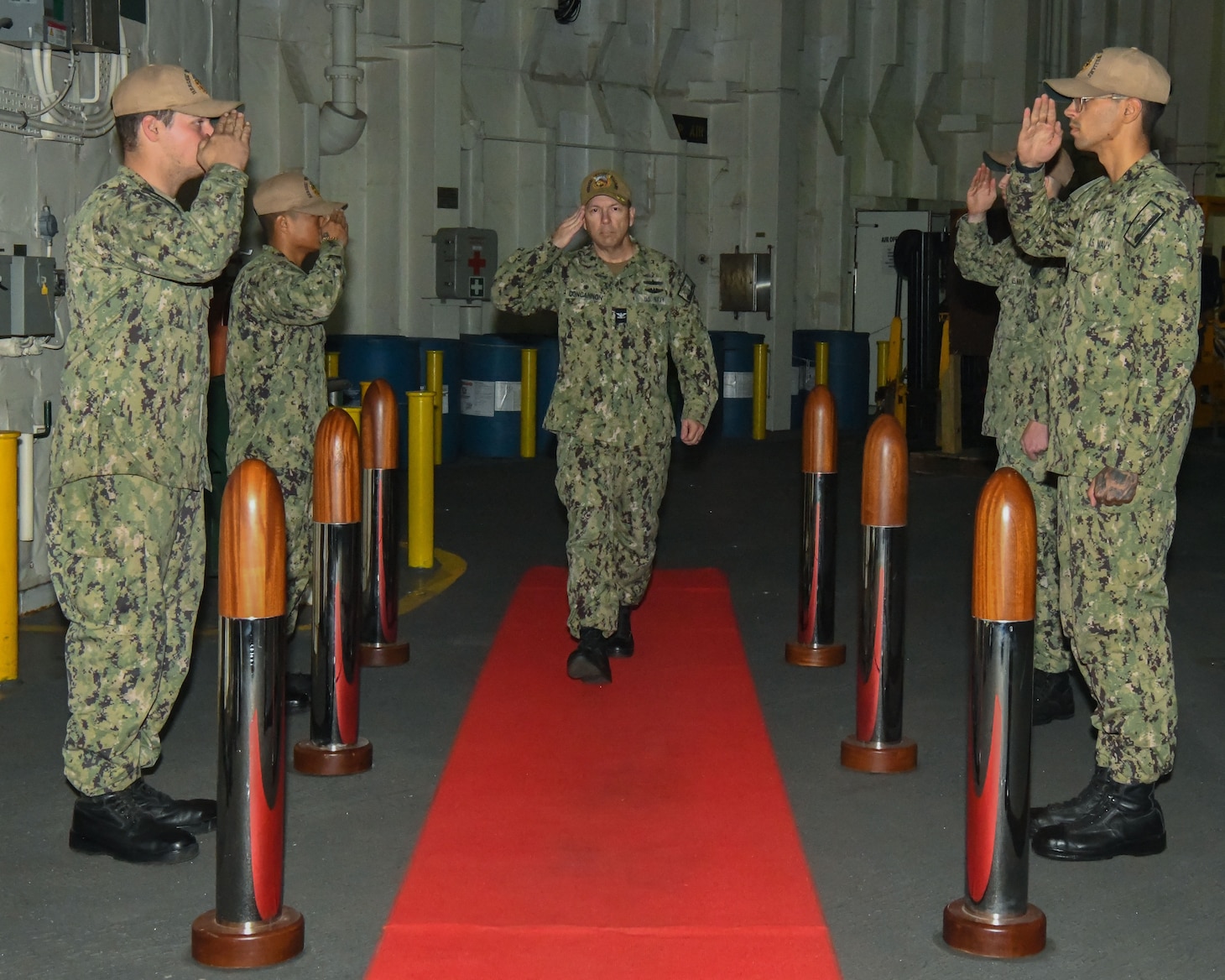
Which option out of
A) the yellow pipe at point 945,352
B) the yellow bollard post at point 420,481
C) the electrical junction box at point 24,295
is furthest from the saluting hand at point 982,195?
Answer: the yellow pipe at point 945,352

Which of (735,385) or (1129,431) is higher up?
(1129,431)

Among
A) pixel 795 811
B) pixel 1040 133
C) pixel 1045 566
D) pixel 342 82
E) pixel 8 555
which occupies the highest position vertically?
pixel 342 82

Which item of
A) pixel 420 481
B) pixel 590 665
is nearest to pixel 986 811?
pixel 590 665

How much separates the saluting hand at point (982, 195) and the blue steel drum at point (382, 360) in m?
7.81

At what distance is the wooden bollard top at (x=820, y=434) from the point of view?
20.5ft

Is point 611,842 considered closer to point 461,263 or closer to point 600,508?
point 600,508

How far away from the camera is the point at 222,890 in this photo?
11.1 feet

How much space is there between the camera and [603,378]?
236 inches

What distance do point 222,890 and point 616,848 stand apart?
122 centimetres

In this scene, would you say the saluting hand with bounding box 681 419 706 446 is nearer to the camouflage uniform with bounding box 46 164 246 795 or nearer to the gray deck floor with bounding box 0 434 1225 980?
the gray deck floor with bounding box 0 434 1225 980

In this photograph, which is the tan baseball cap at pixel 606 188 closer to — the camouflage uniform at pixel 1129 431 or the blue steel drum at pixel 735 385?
the camouflage uniform at pixel 1129 431

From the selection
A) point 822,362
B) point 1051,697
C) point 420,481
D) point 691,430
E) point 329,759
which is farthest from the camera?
point 822,362

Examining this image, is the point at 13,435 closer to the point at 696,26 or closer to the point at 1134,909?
the point at 1134,909

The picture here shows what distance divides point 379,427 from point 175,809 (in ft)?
7.46
